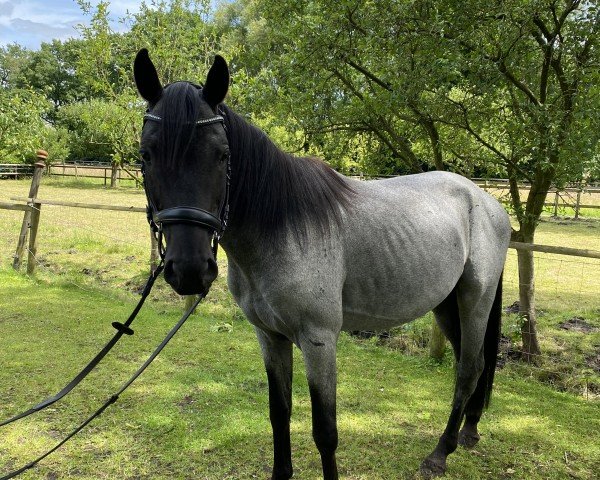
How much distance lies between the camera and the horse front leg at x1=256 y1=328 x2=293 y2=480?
238cm

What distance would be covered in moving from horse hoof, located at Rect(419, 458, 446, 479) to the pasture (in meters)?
0.06

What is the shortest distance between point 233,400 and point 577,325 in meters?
4.08

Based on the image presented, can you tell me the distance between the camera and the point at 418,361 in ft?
14.4

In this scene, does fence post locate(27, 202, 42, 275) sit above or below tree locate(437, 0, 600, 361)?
below

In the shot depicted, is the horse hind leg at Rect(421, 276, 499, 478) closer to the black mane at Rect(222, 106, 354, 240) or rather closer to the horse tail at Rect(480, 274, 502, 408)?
the horse tail at Rect(480, 274, 502, 408)

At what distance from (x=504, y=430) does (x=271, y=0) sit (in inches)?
178

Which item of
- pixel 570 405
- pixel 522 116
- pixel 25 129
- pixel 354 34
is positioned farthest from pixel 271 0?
pixel 25 129

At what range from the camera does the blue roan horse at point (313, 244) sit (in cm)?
156

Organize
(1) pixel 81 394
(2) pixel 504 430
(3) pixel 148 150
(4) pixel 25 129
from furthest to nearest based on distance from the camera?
1. (4) pixel 25 129
2. (1) pixel 81 394
3. (2) pixel 504 430
4. (3) pixel 148 150

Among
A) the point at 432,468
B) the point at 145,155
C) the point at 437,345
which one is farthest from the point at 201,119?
the point at 437,345

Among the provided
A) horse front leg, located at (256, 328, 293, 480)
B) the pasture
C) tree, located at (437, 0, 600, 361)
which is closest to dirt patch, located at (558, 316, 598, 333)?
the pasture

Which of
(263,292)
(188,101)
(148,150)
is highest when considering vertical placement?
(188,101)

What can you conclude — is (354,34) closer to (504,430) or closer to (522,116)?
(522,116)

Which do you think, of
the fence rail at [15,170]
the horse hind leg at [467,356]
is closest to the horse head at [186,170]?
the horse hind leg at [467,356]
